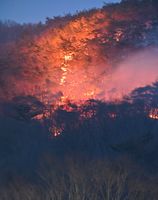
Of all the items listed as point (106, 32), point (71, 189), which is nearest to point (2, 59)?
point (106, 32)

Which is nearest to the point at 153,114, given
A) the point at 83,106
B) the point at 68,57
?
the point at 83,106

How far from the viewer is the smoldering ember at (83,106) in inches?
664

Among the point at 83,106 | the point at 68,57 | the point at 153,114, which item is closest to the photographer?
the point at 153,114

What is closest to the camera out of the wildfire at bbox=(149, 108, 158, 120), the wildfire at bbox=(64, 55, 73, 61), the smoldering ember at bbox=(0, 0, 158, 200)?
the smoldering ember at bbox=(0, 0, 158, 200)

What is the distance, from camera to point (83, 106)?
21.5 metres

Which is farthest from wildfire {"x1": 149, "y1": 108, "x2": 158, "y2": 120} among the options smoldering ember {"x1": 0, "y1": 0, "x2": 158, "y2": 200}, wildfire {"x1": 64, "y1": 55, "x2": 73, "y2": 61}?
wildfire {"x1": 64, "y1": 55, "x2": 73, "y2": 61}

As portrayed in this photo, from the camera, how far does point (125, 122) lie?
2000 cm

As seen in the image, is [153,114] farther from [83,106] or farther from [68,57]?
[68,57]

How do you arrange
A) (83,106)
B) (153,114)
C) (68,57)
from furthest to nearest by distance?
1. (68,57)
2. (83,106)
3. (153,114)

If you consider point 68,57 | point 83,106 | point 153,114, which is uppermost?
point 68,57

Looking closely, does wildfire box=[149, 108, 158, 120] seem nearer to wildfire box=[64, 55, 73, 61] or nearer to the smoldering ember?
the smoldering ember

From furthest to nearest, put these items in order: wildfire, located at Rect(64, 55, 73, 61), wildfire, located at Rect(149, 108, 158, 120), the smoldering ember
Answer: wildfire, located at Rect(64, 55, 73, 61)
wildfire, located at Rect(149, 108, 158, 120)
the smoldering ember

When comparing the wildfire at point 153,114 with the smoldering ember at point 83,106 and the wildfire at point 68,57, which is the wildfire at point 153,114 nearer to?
the smoldering ember at point 83,106

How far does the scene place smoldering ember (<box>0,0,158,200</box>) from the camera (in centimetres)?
1686
